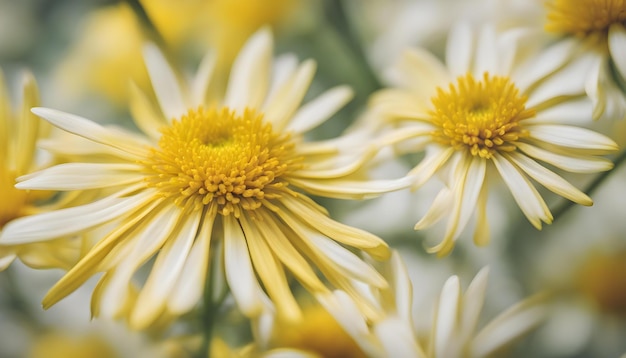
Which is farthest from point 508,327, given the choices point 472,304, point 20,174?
point 20,174

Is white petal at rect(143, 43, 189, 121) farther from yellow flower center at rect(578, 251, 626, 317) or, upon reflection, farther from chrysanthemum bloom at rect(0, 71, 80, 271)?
yellow flower center at rect(578, 251, 626, 317)

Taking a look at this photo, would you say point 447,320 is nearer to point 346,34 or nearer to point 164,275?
point 164,275

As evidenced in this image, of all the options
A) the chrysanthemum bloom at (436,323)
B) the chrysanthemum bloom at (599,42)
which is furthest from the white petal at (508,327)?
the chrysanthemum bloom at (599,42)

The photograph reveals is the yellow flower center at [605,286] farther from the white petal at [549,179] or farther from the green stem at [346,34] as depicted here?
the green stem at [346,34]

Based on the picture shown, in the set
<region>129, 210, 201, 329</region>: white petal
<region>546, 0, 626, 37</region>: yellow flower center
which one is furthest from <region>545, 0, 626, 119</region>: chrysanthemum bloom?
<region>129, 210, 201, 329</region>: white petal

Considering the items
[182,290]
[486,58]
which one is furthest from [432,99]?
[182,290]

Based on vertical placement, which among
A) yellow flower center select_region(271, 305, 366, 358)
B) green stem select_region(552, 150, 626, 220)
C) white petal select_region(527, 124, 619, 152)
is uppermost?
white petal select_region(527, 124, 619, 152)
